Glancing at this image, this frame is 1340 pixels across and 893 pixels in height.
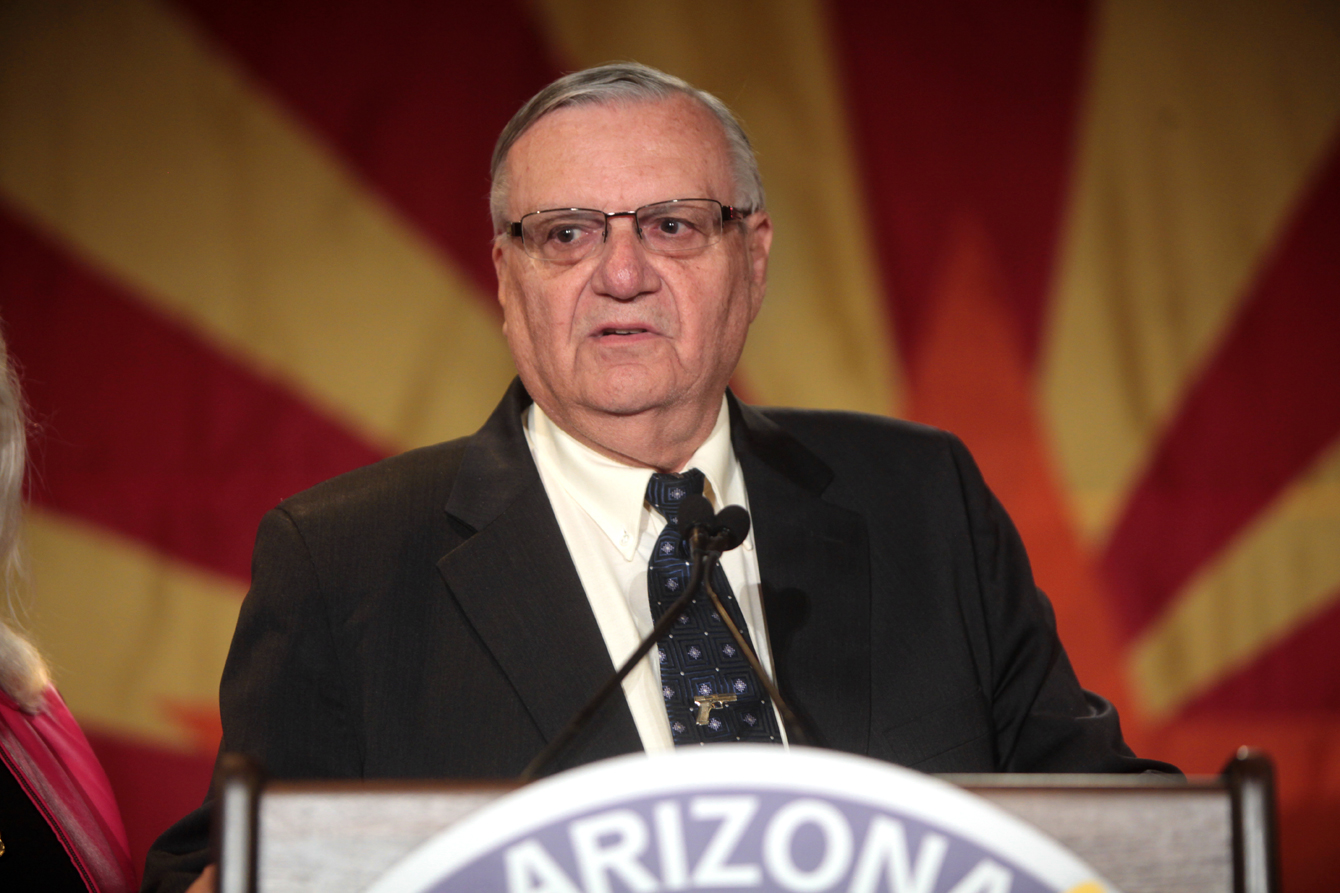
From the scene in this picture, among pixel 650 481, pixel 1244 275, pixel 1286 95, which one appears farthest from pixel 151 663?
pixel 1286 95

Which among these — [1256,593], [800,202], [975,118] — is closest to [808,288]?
[800,202]

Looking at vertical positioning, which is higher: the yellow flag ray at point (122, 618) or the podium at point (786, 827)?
the yellow flag ray at point (122, 618)

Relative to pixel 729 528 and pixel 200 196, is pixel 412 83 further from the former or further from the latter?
pixel 729 528

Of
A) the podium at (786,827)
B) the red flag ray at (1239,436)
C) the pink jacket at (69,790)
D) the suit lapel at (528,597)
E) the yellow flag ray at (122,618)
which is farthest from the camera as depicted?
the red flag ray at (1239,436)

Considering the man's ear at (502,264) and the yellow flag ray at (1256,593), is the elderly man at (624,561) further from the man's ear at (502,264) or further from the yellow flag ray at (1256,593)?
the yellow flag ray at (1256,593)

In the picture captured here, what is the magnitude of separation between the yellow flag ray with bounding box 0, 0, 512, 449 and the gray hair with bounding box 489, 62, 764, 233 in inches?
38.6

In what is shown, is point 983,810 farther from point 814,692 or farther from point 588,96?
point 588,96

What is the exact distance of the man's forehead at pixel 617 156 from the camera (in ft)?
4.04

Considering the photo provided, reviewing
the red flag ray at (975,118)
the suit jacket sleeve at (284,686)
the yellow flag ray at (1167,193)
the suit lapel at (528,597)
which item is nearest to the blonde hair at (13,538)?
the suit jacket sleeve at (284,686)

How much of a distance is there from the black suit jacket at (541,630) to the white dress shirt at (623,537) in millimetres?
27

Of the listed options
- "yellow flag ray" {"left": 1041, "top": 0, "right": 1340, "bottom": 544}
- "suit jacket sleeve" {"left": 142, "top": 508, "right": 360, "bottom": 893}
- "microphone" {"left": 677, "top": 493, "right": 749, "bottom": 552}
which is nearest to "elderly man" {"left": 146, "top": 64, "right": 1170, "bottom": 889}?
"suit jacket sleeve" {"left": 142, "top": 508, "right": 360, "bottom": 893}

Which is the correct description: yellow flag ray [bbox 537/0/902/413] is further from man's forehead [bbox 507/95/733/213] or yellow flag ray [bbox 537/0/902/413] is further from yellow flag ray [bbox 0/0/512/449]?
man's forehead [bbox 507/95/733/213]

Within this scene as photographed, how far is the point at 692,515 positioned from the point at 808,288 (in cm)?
155

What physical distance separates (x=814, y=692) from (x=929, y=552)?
25 cm
